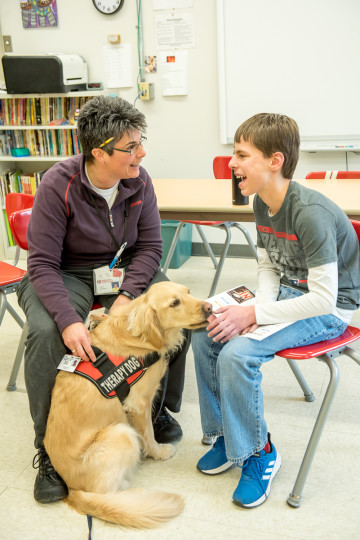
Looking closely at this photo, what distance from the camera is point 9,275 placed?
8.01 ft

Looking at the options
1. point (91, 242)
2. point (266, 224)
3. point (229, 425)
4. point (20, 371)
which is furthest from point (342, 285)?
point (20, 371)

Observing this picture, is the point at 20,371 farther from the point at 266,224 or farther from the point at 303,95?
the point at 303,95

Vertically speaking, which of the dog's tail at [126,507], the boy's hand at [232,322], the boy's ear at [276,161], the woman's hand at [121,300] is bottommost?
the dog's tail at [126,507]

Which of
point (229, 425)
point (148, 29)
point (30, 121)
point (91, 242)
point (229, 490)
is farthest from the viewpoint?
point (30, 121)

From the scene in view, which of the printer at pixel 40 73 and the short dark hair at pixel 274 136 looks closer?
the short dark hair at pixel 274 136

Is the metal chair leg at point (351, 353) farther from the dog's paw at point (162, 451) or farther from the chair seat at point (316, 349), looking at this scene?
the dog's paw at point (162, 451)

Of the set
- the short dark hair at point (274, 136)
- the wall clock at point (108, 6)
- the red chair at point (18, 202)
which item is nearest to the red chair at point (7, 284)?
the red chair at point (18, 202)

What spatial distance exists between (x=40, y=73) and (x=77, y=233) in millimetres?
2557

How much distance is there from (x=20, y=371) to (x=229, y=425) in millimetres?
1432

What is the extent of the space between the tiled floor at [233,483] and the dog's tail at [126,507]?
4 cm

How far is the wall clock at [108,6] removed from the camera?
408 centimetres

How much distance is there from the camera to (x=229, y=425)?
→ 5.33 feet

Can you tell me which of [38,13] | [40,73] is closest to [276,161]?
[40,73]

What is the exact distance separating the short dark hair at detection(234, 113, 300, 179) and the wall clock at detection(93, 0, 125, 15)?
2994 mm
